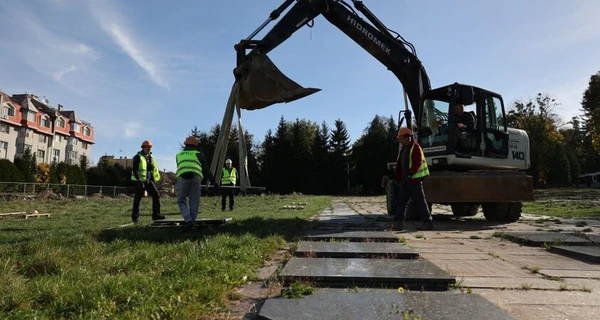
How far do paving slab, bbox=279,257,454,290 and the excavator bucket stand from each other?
419cm

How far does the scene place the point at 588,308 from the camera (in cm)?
268

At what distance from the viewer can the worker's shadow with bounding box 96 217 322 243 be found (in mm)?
5625

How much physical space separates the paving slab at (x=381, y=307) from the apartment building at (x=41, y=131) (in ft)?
207

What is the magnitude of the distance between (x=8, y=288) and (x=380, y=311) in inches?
96.6

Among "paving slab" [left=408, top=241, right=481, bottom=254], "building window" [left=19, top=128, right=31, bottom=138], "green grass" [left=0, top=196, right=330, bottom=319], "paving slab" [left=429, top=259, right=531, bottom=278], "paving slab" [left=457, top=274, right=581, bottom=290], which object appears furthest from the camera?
"building window" [left=19, top=128, right=31, bottom=138]

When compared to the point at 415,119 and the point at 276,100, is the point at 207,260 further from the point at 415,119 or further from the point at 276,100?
the point at 415,119

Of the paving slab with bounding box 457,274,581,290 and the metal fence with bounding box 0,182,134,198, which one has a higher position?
the metal fence with bounding box 0,182,134,198

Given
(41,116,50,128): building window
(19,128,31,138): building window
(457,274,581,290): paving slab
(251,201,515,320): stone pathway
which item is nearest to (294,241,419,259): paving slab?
(251,201,515,320): stone pathway

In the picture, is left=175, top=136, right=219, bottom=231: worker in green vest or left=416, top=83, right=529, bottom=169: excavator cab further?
left=416, top=83, right=529, bottom=169: excavator cab

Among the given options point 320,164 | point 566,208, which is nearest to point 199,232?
point 566,208

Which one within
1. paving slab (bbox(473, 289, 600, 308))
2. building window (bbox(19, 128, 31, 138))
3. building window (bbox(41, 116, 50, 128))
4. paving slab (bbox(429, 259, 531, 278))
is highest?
building window (bbox(41, 116, 50, 128))

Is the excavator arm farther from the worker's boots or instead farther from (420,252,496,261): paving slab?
(420,252,496,261): paving slab

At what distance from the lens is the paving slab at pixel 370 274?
3.09 metres

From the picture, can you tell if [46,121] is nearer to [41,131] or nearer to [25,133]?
[41,131]
